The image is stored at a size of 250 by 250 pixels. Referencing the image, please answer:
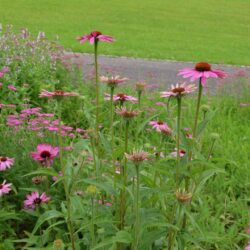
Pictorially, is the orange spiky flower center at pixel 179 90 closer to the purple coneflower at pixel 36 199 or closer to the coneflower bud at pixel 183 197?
the coneflower bud at pixel 183 197

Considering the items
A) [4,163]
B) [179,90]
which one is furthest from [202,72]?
[4,163]

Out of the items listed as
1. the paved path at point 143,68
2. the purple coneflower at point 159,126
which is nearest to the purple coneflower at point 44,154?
the purple coneflower at point 159,126

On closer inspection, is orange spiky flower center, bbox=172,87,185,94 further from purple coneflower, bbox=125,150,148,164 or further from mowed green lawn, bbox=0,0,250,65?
mowed green lawn, bbox=0,0,250,65

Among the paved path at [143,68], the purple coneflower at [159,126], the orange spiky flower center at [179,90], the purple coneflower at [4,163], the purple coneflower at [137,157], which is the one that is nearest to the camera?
the purple coneflower at [137,157]

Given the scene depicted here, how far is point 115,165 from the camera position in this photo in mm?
1947

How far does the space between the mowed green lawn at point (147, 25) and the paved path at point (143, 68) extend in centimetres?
62

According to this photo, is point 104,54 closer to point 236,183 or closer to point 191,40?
point 191,40

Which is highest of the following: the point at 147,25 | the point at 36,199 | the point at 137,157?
the point at 147,25

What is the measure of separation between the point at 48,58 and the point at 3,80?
91cm

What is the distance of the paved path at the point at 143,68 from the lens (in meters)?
6.95

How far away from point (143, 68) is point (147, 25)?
650 centimetres

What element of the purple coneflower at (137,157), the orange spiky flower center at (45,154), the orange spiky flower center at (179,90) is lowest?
the orange spiky flower center at (45,154)

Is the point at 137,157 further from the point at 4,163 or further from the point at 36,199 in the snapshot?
the point at 4,163

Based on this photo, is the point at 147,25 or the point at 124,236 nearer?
the point at 124,236
